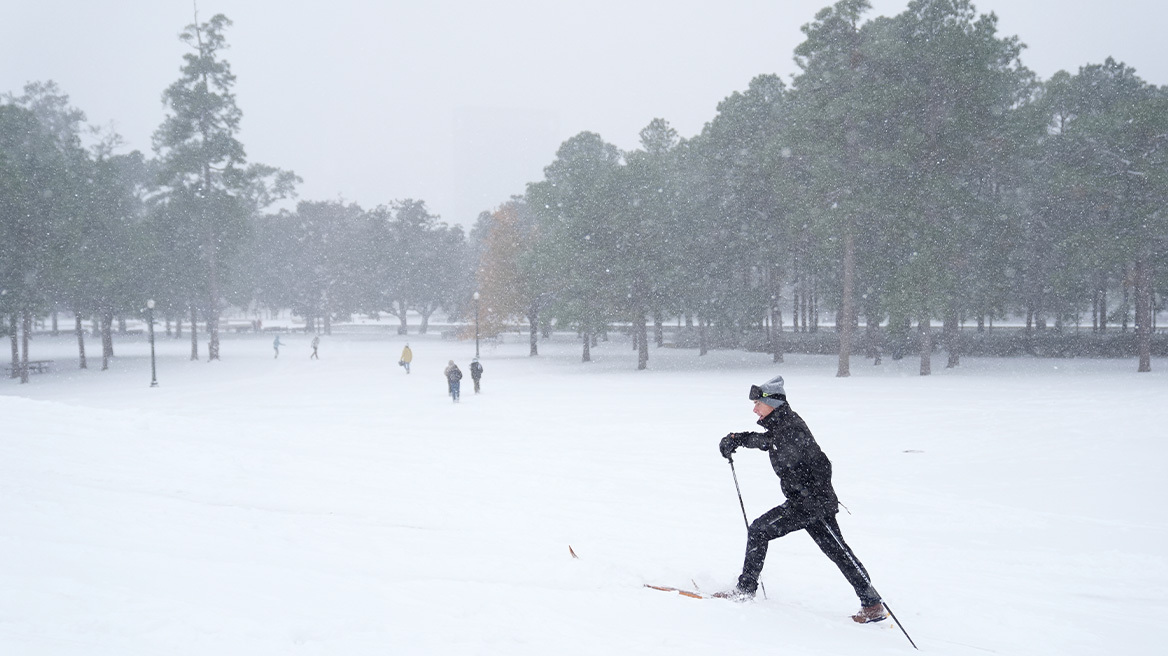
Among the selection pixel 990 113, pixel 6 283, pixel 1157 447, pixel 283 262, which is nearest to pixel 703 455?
pixel 1157 447

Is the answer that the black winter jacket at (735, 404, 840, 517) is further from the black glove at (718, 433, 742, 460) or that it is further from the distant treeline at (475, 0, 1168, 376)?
the distant treeline at (475, 0, 1168, 376)

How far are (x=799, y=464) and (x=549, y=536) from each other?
3288 mm

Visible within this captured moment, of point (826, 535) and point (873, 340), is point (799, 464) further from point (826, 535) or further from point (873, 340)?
point (873, 340)

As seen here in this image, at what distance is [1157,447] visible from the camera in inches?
535

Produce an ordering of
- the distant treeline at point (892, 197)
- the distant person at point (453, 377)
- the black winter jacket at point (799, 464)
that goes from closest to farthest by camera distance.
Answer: the black winter jacket at point (799, 464) < the distant person at point (453, 377) < the distant treeline at point (892, 197)

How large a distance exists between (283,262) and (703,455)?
7776 cm

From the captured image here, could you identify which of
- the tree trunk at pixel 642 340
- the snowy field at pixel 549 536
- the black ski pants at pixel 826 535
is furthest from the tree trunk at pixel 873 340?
the black ski pants at pixel 826 535

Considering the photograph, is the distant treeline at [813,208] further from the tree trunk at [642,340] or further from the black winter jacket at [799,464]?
the black winter jacket at [799,464]

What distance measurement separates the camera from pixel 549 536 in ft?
24.2

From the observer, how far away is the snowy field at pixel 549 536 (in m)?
4.28

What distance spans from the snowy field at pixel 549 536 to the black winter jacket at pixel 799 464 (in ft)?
2.91

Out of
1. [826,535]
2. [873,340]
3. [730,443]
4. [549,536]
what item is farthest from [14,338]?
[873,340]

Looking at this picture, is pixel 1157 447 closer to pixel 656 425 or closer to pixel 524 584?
pixel 656 425

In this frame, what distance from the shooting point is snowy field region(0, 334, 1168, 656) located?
4281 mm
